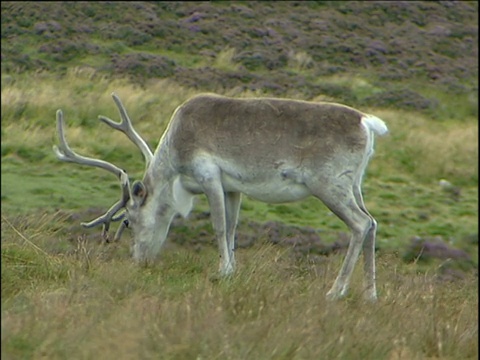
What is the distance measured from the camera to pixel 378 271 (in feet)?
32.7

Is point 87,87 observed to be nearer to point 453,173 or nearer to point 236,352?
point 453,173

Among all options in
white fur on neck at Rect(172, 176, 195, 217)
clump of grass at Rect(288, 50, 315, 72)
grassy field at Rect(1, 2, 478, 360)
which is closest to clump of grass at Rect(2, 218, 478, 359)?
grassy field at Rect(1, 2, 478, 360)

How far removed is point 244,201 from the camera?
20906mm

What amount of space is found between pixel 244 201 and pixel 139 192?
1132 cm

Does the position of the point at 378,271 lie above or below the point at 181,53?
above

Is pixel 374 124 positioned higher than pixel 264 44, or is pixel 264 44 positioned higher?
pixel 374 124

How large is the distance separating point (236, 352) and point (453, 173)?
22.4 metres

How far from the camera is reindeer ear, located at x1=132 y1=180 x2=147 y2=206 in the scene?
961 centimetres

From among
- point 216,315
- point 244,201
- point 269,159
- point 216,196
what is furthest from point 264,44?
point 216,315

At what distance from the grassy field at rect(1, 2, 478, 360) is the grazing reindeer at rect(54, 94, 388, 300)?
59cm

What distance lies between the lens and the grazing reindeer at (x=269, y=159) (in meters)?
8.48

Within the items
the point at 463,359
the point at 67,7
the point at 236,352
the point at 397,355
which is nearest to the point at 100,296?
the point at 236,352

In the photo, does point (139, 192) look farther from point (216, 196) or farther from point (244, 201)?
point (244, 201)

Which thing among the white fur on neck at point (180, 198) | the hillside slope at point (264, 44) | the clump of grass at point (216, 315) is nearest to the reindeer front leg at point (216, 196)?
the clump of grass at point (216, 315)
